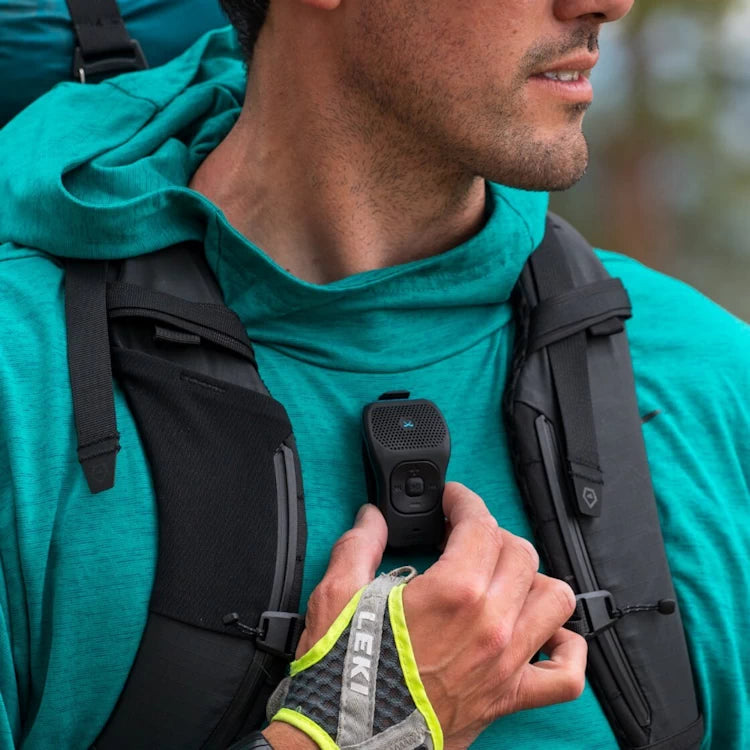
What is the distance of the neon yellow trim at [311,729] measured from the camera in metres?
1.70

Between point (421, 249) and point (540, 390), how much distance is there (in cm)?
43

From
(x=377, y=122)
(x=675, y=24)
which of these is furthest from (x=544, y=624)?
(x=675, y=24)

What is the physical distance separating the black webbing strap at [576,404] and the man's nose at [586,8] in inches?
20.2

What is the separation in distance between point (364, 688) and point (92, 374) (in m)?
0.72

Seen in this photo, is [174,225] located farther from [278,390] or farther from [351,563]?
[351,563]

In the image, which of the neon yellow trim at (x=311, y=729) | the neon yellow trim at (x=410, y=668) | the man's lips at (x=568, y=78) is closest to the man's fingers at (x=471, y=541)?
the neon yellow trim at (x=410, y=668)

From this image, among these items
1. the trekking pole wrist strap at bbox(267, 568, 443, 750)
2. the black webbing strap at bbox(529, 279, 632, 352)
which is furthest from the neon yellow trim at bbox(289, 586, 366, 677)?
the black webbing strap at bbox(529, 279, 632, 352)

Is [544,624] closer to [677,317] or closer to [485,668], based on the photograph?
[485,668]

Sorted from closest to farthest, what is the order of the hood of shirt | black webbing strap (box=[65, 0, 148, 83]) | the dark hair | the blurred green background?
the hood of shirt
the dark hair
black webbing strap (box=[65, 0, 148, 83])
the blurred green background

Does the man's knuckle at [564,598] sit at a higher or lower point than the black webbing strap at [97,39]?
lower

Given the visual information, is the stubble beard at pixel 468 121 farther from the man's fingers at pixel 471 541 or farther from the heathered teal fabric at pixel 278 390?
the man's fingers at pixel 471 541

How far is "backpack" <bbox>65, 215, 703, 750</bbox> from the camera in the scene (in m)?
1.80

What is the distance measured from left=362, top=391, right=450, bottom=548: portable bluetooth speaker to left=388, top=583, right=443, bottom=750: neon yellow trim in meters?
0.20

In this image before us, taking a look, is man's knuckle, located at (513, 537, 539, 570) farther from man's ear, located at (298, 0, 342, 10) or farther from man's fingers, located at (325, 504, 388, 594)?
man's ear, located at (298, 0, 342, 10)
